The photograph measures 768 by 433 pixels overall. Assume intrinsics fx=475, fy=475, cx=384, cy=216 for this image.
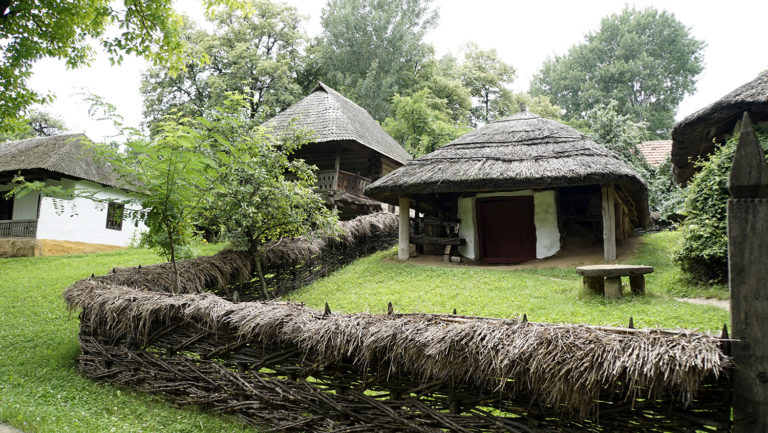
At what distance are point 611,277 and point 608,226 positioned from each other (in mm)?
3477

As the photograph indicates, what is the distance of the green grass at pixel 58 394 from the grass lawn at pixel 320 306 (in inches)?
0.4

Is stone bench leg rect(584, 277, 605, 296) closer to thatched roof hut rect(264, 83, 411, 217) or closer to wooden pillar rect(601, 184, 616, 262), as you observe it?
wooden pillar rect(601, 184, 616, 262)

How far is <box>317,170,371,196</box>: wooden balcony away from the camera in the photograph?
16.4 m

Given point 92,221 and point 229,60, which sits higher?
point 229,60

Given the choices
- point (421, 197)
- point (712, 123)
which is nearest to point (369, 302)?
point (421, 197)

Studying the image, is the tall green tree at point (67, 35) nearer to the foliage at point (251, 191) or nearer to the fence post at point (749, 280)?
the foliage at point (251, 191)

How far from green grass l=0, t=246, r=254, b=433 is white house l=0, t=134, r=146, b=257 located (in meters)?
8.76

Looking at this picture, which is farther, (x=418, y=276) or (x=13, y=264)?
(x=13, y=264)

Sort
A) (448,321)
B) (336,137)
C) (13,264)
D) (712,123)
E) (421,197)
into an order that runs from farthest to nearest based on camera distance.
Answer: (336,137) → (13,264) → (421,197) → (712,123) → (448,321)

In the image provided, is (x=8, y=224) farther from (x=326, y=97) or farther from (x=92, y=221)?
(x=326, y=97)

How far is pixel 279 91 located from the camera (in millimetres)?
26234

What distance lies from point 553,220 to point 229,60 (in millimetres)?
21492

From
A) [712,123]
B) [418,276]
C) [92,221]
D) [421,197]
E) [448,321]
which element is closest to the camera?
[448,321]

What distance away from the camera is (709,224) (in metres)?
7.66
